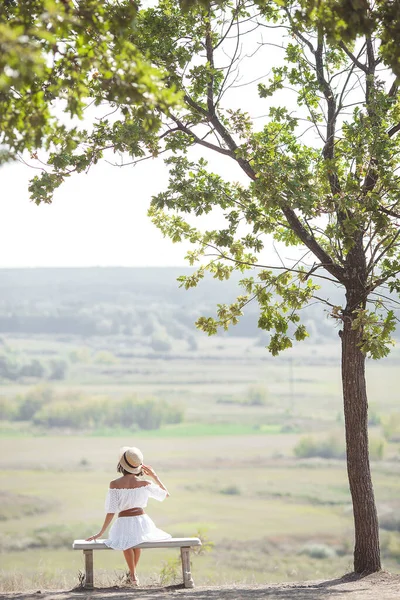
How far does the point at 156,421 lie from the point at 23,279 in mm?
11387

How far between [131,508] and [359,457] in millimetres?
2269

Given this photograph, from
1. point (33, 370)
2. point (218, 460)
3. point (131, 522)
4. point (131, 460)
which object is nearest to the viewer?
point (131, 522)

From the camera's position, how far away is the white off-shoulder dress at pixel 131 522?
7.60 meters

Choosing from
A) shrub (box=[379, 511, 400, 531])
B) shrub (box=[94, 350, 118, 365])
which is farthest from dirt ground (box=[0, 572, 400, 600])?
shrub (box=[94, 350, 118, 365])

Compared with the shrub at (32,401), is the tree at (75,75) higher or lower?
higher

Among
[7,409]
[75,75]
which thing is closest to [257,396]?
[7,409]

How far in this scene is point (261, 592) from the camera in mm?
7395

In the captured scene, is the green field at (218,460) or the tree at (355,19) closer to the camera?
the tree at (355,19)

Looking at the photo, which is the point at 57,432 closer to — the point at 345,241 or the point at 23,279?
the point at 23,279

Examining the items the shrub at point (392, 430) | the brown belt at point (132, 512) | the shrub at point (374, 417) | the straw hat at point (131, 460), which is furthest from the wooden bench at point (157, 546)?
the shrub at point (374, 417)

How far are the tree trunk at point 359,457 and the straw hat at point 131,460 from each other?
208cm

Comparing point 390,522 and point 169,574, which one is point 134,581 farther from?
point 390,522

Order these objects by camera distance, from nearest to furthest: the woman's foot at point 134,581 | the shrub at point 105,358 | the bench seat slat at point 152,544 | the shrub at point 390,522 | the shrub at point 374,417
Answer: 1. the bench seat slat at point 152,544
2. the woman's foot at point 134,581
3. the shrub at point 390,522
4. the shrub at point 374,417
5. the shrub at point 105,358

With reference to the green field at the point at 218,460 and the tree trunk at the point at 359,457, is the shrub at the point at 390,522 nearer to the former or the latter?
the green field at the point at 218,460
